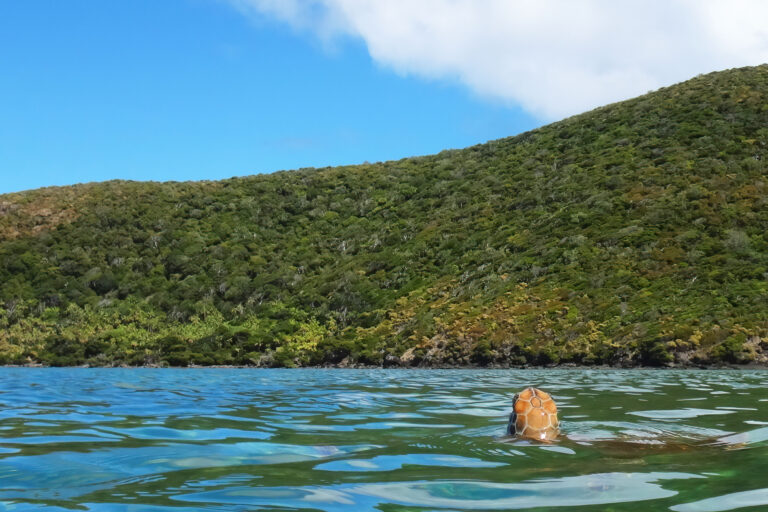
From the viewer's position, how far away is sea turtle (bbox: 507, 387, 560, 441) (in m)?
7.02

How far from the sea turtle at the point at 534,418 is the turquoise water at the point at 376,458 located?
0.22m

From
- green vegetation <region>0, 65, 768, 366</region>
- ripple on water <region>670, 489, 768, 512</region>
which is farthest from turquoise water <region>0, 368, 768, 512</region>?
green vegetation <region>0, 65, 768, 366</region>

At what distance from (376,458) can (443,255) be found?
40.5 m

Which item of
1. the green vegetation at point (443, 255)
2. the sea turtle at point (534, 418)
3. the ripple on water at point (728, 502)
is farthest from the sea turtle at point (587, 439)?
the green vegetation at point (443, 255)

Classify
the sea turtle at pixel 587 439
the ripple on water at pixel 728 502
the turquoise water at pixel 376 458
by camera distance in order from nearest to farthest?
1. the ripple on water at pixel 728 502
2. the turquoise water at pixel 376 458
3. the sea turtle at pixel 587 439

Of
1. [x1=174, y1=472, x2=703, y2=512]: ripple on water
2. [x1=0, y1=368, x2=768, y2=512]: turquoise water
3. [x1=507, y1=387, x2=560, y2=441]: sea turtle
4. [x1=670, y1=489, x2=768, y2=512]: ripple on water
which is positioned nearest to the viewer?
[x1=670, y1=489, x2=768, y2=512]: ripple on water

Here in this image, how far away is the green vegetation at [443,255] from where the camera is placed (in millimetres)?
31750

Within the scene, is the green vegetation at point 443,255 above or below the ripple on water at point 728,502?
above

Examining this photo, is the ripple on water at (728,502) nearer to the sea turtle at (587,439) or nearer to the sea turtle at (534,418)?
the sea turtle at (587,439)

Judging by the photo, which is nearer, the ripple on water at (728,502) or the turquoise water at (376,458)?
the ripple on water at (728,502)

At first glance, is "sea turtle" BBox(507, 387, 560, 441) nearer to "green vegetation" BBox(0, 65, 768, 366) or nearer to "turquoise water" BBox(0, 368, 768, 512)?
"turquoise water" BBox(0, 368, 768, 512)

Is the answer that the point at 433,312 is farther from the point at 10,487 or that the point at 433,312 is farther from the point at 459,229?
the point at 10,487

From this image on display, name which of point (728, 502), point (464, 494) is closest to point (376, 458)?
point (464, 494)

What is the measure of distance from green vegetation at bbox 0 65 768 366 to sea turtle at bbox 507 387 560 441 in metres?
20.6
